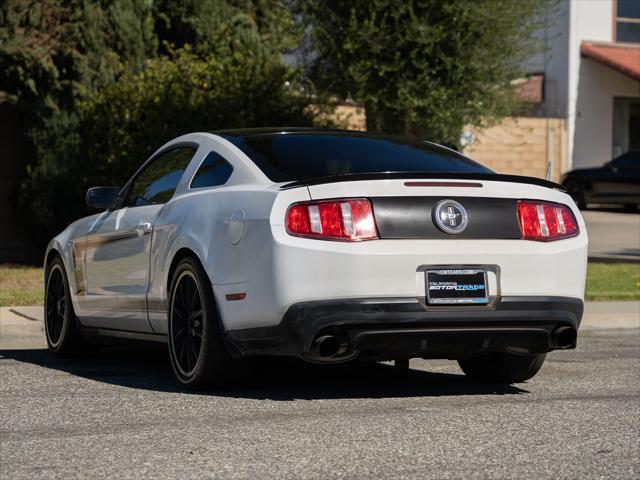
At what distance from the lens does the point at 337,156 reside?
7434 millimetres

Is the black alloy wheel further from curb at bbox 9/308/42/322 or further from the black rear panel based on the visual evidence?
curb at bbox 9/308/42/322

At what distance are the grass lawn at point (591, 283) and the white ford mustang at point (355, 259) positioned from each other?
19.6 ft

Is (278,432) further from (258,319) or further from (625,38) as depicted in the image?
(625,38)

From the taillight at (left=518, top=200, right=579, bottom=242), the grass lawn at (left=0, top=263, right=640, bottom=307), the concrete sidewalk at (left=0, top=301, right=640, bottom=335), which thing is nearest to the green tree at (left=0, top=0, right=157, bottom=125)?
the grass lawn at (left=0, top=263, right=640, bottom=307)

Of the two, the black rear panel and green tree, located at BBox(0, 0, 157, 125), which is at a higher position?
green tree, located at BBox(0, 0, 157, 125)

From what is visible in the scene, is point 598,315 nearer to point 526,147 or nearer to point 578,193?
point 578,193

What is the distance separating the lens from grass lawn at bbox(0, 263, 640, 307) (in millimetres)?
13570

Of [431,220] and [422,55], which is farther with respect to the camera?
[422,55]

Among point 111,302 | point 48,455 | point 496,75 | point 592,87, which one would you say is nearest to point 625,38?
point 592,87

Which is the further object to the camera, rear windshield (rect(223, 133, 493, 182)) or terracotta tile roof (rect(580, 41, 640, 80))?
terracotta tile roof (rect(580, 41, 640, 80))

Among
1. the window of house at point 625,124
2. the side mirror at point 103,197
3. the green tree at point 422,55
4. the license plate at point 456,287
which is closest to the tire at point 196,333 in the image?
the license plate at point 456,287

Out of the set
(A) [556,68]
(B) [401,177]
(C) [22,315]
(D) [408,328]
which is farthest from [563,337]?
(A) [556,68]

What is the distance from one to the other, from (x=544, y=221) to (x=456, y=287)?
675mm

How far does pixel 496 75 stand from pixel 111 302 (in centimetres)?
1263
